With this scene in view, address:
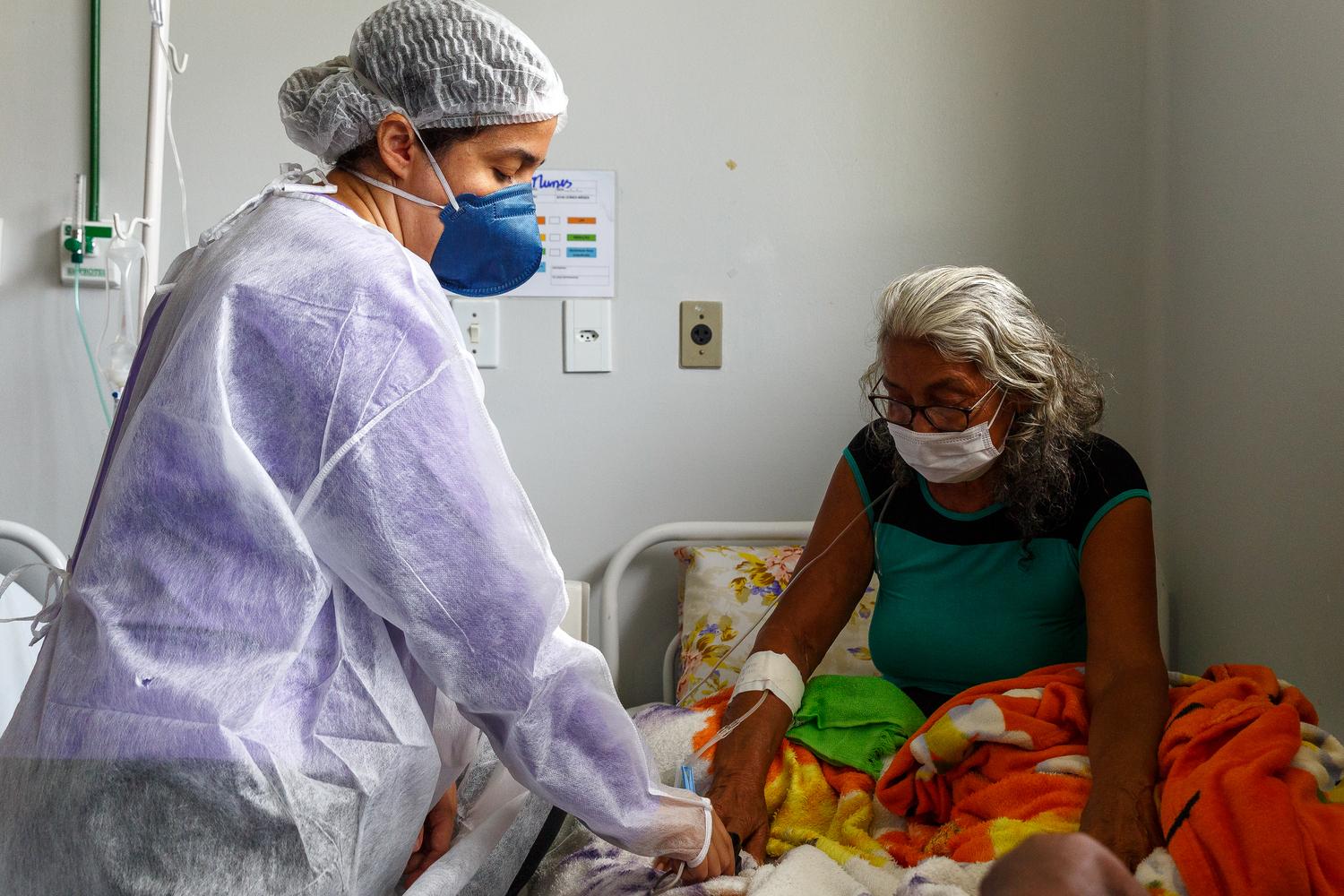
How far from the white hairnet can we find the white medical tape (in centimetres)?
83

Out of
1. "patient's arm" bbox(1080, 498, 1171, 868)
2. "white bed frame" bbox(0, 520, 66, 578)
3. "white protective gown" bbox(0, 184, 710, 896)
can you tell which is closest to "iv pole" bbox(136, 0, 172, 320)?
"white bed frame" bbox(0, 520, 66, 578)

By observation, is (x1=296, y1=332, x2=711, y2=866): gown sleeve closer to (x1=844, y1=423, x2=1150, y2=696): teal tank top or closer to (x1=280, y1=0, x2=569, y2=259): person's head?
(x1=280, y1=0, x2=569, y2=259): person's head

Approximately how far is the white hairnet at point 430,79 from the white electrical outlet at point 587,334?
101 cm

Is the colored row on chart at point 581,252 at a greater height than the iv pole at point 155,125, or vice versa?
the iv pole at point 155,125

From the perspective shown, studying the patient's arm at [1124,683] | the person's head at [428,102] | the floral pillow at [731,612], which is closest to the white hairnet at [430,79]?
the person's head at [428,102]

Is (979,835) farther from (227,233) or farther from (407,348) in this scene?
(227,233)

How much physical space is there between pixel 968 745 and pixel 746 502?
1025 mm

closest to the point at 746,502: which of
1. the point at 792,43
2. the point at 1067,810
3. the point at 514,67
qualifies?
the point at 792,43

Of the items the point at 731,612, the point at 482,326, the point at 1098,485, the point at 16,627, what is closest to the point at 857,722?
the point at 1098,485

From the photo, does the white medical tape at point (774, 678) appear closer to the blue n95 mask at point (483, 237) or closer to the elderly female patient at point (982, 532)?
the elderly female patient at point (982, 532)

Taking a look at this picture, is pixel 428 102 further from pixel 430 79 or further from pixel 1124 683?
pixel 1124 683

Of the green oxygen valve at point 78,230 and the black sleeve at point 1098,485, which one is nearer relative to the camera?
the black sleeve at point 1098,485

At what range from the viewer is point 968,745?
4.50 feet

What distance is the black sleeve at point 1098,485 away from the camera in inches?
61.8
